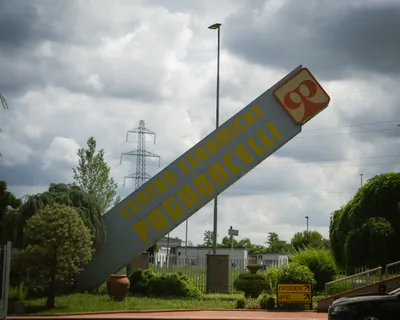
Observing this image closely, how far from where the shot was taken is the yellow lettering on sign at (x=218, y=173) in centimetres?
2878

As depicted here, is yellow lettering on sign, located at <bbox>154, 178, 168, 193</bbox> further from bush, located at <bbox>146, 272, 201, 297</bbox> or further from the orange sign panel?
the orange sign panel

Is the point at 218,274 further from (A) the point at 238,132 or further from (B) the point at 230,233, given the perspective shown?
(A) the point at 238,132

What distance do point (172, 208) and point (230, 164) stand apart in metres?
3.00

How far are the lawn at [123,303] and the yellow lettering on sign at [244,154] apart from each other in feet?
18.4

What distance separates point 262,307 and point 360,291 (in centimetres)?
342

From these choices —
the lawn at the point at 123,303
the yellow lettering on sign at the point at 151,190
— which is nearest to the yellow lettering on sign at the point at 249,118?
the yellow lettering on sign at the point at 151,190

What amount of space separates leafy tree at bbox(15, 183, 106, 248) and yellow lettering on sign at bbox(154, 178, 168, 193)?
254 centimetres

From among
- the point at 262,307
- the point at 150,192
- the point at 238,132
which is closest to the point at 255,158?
the point at 238,132

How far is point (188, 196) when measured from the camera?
28.6 metres

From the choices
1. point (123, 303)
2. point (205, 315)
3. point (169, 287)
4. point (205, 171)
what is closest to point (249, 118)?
point (205, 171)

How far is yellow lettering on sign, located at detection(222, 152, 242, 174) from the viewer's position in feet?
94.8

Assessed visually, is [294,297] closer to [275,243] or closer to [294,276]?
[294,276]

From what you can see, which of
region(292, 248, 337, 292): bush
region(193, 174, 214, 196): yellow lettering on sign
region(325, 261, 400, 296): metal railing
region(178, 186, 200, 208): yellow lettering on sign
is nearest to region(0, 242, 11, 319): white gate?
region(178, 186, 200, 208): yellow lettering on sign

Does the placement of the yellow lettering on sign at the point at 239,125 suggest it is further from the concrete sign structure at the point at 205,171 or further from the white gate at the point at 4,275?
the white gate at the point at 4,275
